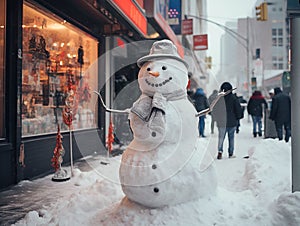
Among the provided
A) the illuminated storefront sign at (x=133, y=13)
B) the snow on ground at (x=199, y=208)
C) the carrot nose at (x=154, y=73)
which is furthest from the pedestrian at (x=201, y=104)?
the carrot nose at (x=154, y=73)

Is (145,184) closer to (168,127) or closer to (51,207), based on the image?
(168,127)

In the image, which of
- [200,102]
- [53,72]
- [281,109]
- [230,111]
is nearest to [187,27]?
[200,102]

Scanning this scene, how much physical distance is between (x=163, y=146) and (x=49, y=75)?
191 inches

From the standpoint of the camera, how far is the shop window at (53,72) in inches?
271

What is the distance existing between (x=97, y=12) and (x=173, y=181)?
5.45 metres

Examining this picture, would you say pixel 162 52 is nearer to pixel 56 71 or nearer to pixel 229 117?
pixel 56 71

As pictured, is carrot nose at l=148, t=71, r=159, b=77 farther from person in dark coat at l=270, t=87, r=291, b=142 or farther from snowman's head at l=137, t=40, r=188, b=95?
person in dark coat at l=270, t=87, r=291, b=142

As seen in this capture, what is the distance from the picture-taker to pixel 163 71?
3.83 metres

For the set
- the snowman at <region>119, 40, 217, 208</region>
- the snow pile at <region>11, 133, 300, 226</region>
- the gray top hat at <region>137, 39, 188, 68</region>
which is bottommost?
the snow pile at <region>11, 133, 300, 226</region>

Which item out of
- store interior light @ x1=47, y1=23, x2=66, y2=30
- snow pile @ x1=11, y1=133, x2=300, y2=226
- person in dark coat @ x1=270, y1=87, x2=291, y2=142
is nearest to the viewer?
snow pile @ x1=11, y1=133, x2=300, y2=226

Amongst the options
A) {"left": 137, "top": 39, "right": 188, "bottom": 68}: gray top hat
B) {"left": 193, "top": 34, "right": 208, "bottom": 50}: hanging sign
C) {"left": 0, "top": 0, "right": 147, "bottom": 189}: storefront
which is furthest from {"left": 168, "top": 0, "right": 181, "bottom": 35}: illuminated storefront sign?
{"left": 137, "top": 39, "right": 188, "bottom": 68}: gray top hat

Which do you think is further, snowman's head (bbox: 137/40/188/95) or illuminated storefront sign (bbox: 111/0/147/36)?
illuminated storefront sign (bbox: 111/0/147/36)

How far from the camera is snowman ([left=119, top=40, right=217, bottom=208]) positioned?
11.9 ft

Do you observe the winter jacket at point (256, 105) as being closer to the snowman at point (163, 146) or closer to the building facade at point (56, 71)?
the building facade at point (56, 71)
